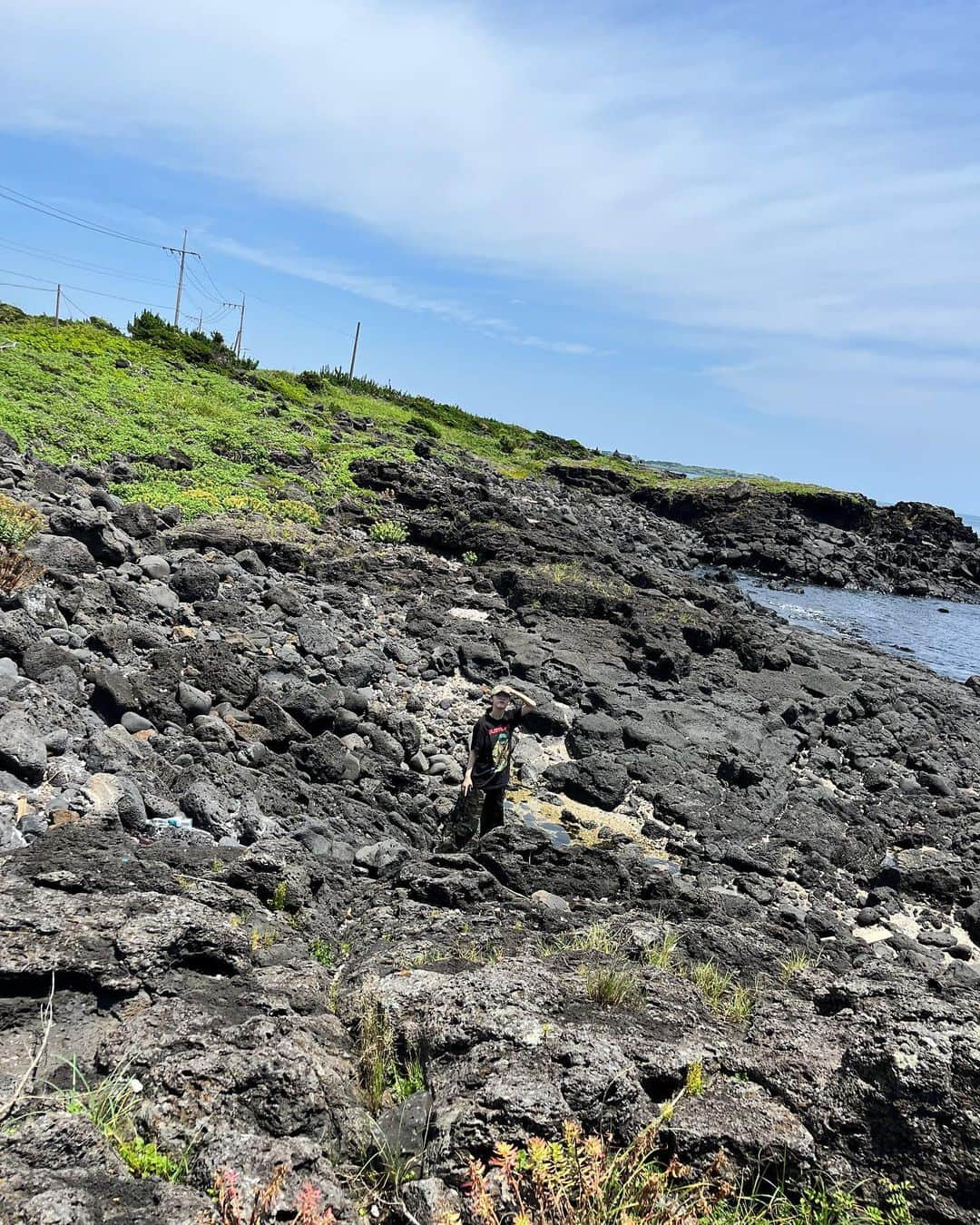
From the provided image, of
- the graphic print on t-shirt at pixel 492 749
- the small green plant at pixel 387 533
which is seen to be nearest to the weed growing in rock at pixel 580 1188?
the graphic print on t-shirt at pixel 492 749

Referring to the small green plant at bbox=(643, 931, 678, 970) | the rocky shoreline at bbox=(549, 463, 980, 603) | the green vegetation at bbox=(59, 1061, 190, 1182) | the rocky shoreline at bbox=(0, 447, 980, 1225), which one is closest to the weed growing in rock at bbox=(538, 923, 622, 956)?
the rocky shoreline at bbox=(0, 447, 980, 1225)

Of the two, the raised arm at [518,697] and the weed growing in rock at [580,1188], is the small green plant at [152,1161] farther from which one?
the raised arm at [518,697]

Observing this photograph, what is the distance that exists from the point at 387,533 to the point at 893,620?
28368 millimetres

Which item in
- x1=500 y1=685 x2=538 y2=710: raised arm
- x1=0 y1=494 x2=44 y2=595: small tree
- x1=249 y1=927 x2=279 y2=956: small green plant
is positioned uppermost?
x1=0 y1=494 x2=44 y2=595: small tree

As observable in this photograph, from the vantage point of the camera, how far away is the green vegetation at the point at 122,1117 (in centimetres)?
304

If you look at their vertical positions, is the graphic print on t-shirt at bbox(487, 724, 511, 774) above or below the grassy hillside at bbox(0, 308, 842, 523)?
below

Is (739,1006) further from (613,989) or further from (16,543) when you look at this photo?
(16,543)

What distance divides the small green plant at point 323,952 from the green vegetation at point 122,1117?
204 cm

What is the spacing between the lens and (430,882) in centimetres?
712

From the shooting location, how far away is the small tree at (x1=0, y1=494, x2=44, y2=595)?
10.3 metres

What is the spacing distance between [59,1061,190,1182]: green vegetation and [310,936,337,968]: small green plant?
2.04m

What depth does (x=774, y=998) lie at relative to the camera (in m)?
4.97

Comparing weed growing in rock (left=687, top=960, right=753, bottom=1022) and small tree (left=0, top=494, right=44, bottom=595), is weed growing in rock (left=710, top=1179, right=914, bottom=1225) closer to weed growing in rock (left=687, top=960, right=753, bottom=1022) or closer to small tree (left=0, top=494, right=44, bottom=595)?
weed growing in rock (left=687, top=960, right=753, bottom=1022)

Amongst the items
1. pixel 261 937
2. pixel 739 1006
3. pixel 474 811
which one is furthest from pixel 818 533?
pixel 261 937
